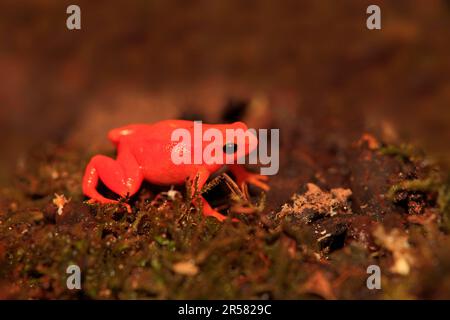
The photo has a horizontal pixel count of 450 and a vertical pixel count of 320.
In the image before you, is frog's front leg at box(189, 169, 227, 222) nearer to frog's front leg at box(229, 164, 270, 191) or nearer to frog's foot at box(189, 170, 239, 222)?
frog's foot at box(189, 170, 239, 222)

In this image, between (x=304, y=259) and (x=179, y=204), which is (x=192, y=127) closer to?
(x=179, y=204)

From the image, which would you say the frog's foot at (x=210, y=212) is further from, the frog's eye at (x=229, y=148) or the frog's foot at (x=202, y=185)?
the frog's eye at (x=229, y=148)

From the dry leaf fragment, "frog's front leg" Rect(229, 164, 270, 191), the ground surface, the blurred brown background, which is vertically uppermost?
the blurred brown background

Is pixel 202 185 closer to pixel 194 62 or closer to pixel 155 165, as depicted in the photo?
pixel 155 165

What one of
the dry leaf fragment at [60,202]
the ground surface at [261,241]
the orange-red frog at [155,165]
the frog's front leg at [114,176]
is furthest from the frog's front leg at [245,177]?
the dry leaf fragment at [60,202]

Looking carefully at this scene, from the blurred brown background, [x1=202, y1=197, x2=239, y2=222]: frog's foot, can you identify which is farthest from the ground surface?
the blurred brown background

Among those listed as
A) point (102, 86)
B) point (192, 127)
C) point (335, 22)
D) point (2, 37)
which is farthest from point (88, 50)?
point (335, 22)

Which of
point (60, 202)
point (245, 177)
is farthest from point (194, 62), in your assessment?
point (60, 202)
